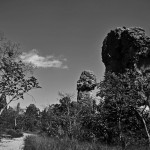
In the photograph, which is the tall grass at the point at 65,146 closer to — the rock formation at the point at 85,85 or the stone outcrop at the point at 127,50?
the stone outcrop at the point at 127,50

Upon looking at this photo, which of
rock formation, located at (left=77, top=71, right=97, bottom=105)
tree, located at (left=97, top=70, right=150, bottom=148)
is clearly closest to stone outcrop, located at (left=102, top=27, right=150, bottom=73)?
tree, located at (left=97, top=70, right=150, bottom=148)

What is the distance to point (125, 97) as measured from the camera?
16.9 metres

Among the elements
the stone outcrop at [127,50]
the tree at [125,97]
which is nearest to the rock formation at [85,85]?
the stone outcrop at [127,50]

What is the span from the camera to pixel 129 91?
1709 cm

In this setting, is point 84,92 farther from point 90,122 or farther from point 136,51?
point 90,122

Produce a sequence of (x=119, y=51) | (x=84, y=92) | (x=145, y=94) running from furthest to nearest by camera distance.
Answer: (x=84, y=92), (x=119, y=51), (x=145, y=94)

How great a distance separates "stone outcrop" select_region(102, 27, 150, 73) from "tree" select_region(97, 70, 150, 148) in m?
9.38

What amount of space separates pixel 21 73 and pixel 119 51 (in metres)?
21.7

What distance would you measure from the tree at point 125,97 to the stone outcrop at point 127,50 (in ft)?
30.8

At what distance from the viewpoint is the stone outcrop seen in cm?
2772

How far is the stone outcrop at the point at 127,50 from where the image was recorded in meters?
27.7

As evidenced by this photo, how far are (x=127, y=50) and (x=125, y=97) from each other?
13.9m

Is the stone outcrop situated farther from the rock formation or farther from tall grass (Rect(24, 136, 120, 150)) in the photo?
tall grass (Rect(24, 136, 120, 150))

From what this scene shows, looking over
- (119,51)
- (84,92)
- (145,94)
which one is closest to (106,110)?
(145,94)
